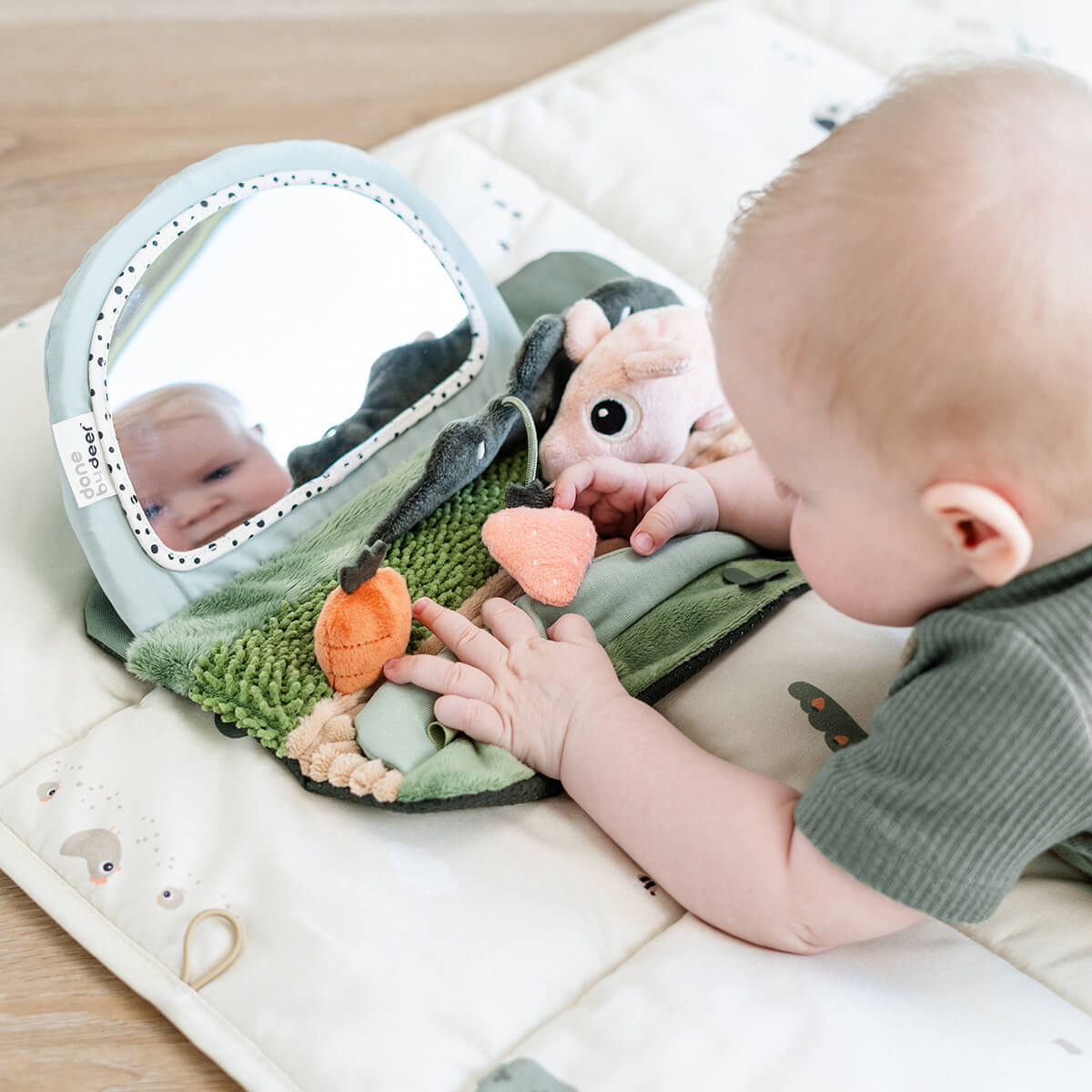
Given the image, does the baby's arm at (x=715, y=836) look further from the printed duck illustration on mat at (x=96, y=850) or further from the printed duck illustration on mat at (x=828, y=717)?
the printed duck illustration on mat at (x=96, y=850)

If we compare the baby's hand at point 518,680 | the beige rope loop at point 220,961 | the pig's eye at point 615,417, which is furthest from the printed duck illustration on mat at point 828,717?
the beige rope loop at point 220,961

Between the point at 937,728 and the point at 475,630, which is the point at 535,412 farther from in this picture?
the point at 937,728

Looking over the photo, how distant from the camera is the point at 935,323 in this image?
521 millimetres

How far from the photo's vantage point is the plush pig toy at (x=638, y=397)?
908 mm

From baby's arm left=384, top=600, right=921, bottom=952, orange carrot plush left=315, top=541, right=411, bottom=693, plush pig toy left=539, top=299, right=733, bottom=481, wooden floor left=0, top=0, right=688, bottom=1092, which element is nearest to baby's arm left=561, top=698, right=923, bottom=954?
baby's arm left=384, top=600, right=921, bottom=952

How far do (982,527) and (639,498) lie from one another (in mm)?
374

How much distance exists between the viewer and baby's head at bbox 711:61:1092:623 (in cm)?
52

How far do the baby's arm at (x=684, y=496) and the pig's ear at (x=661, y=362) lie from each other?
7cm

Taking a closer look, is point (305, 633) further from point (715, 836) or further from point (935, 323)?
point (935, 323)

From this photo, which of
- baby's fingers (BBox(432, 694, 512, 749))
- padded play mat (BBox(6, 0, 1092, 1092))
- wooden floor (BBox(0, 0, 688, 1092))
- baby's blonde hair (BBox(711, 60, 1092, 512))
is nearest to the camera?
baby's blonde hair (BBox(711, 60, 1092, 512))

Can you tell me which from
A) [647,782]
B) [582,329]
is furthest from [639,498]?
[647,782]

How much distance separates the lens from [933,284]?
1.71ft

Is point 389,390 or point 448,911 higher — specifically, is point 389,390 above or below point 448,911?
above

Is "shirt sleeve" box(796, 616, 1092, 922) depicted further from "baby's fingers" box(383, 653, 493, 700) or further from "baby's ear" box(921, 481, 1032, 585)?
"baby's fingers" box(383, 653, 493, 700)
